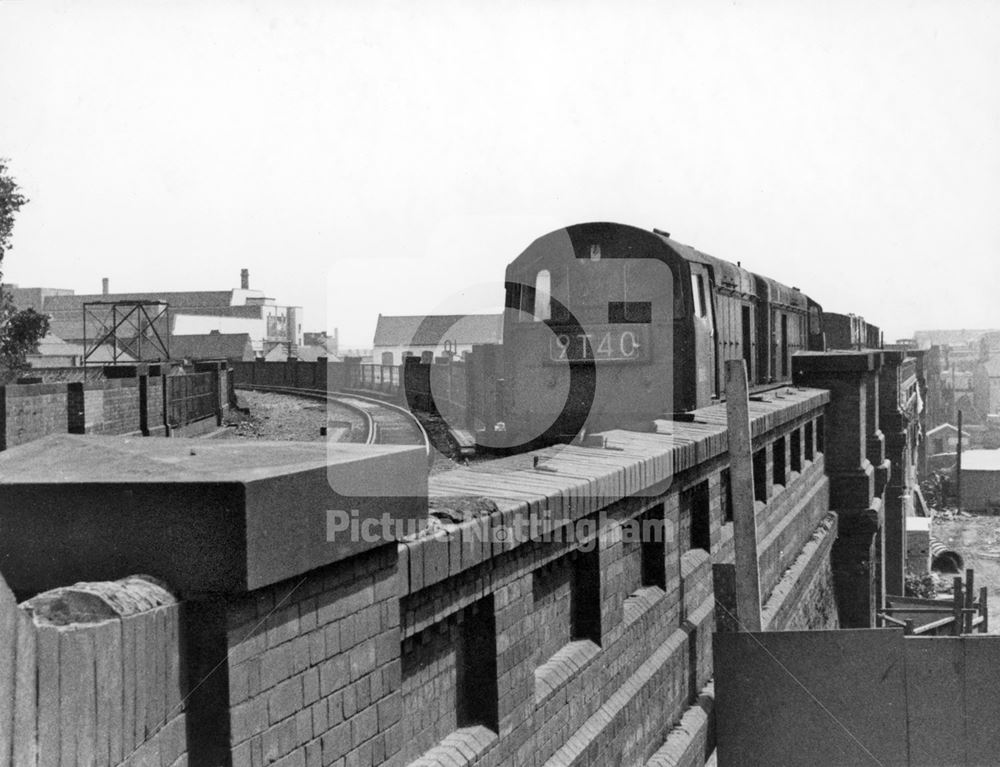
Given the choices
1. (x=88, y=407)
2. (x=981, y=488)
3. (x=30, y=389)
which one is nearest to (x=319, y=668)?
(x=30, y=389)

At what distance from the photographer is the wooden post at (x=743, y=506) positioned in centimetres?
792

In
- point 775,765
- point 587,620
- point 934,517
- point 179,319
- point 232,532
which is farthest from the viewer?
point 179,319

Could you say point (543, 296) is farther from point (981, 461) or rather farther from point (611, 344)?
point (981, 461)

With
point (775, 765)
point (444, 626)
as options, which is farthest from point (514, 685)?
point (775, 765)

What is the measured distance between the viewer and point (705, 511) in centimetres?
839

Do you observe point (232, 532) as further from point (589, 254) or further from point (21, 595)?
point (589, 254)

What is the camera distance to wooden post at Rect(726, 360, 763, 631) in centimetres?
792

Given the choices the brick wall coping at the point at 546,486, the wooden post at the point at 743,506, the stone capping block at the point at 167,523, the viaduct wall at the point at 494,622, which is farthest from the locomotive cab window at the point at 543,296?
the stone capping block at the point at 167,523

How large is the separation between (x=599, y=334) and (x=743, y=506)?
11.3 ft

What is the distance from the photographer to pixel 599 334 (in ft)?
36.0

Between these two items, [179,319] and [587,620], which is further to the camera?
[179,319]

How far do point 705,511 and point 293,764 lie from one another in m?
5.88

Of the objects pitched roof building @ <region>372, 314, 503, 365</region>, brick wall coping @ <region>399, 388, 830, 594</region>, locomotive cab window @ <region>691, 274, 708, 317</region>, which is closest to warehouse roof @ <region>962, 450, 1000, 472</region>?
pitched roof building @ <region>372, 314, 503, 365</region>

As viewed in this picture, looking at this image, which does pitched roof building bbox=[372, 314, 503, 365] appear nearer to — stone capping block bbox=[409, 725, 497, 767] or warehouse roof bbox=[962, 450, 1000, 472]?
warehouse roof bbox=[962, 450, 1000, 472]
